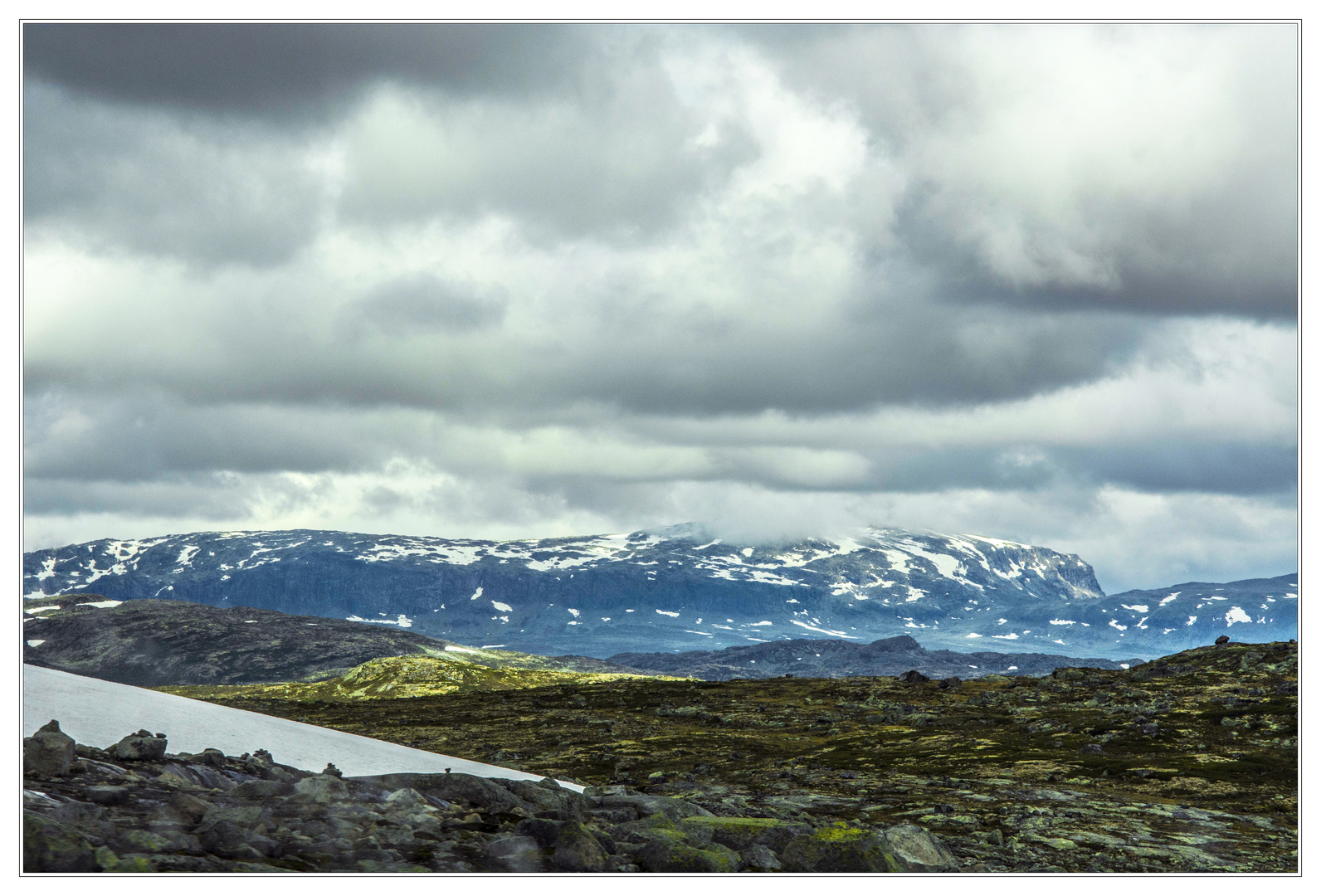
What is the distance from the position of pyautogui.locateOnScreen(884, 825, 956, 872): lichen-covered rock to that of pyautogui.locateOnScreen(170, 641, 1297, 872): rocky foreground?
2.32 ft

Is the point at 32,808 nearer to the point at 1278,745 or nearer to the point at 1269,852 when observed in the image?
the point at 1269,852

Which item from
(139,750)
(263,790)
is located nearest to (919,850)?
(263,790)

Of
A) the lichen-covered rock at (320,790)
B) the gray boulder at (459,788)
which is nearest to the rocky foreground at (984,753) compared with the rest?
the gray boulder at (459,788)

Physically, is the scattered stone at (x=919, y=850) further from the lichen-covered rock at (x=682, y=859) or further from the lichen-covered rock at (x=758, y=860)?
the lichen-covered rock at (x=682, y=859)

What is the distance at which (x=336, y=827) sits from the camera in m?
20.0

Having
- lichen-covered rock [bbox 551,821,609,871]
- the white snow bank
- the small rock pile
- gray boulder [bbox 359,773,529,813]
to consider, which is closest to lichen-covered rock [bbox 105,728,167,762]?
the small rock pile

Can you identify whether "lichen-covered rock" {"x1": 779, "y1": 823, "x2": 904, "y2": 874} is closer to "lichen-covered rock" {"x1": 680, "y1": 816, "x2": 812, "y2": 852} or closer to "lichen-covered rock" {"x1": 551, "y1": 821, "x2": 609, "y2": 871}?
"lichen-covered rock" {"x1": 680, "y1": 816, "x2": 812, "y2": 852}

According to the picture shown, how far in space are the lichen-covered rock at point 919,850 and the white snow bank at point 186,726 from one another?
14263mm

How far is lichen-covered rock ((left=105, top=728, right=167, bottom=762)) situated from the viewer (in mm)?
23156

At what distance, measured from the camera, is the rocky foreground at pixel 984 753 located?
35.7m

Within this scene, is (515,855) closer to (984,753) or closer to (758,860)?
(758,860)

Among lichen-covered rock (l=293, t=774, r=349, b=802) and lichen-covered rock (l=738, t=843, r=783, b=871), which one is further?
lichen-covered rock (l=293, t=774, r=349, b=802)

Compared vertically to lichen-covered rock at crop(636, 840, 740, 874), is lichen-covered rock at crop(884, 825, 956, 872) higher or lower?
lower

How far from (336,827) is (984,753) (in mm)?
75642
